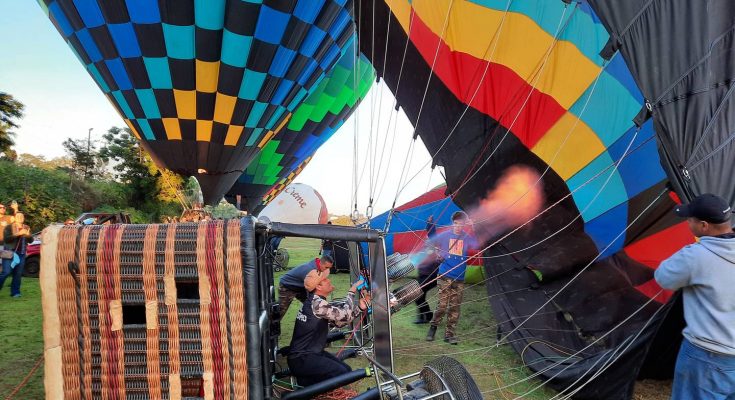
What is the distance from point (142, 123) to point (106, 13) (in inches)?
58.2

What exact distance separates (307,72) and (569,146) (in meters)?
4.13

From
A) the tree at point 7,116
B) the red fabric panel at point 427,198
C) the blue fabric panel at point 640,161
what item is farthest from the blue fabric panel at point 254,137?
the tree at point 7,116

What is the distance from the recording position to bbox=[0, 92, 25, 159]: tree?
46.6 ft

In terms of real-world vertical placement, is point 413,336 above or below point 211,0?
below

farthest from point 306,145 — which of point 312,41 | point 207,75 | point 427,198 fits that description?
point 207,75

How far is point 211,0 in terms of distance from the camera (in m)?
4.90

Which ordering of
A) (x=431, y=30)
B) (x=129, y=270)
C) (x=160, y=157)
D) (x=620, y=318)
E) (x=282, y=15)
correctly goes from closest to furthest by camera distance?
1. (x=129, y=270)
2. (x=620, y=318)
3. (x=431, y=30)
4. (x=282, y=15)
5. (x=160, y=157)

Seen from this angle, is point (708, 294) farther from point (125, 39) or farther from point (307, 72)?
point (125, 39)

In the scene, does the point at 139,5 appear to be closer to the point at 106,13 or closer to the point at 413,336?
the point at 106,13

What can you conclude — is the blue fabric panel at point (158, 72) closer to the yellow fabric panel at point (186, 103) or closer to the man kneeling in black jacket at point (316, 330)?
the yellow fabric panel at point (186, 103)

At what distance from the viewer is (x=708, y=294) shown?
1.64m

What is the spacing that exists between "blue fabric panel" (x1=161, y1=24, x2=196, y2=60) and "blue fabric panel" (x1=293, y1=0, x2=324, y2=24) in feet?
4.21

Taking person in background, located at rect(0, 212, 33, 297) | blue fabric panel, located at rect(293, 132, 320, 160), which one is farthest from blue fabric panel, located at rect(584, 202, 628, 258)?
blue fabric panel, located at rect(293, 132, 320, 160)

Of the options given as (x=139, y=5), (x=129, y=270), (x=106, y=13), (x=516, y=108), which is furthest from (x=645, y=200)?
(x=106, y=13)
